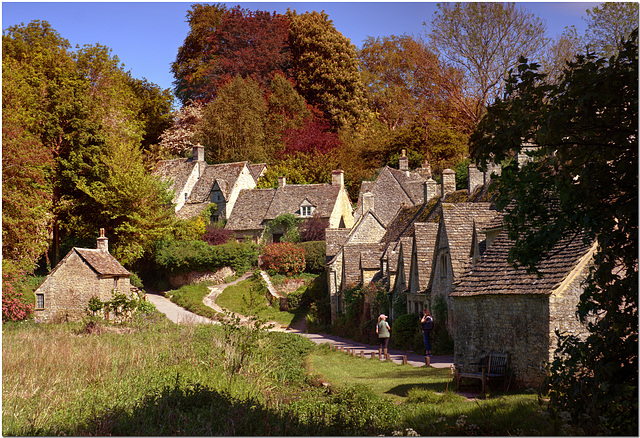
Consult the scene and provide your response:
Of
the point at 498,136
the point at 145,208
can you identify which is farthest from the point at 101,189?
the point at 498,136

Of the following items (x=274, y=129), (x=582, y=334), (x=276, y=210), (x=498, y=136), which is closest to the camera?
(x=498, y=136)

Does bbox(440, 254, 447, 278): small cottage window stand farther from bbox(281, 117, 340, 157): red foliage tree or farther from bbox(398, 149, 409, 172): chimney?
bbox(281, 117, 340, 157): red foliage tree

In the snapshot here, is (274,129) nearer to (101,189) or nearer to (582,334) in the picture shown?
(101,189)

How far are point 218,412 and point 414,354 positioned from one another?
1541 cm

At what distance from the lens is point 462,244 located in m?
25.7

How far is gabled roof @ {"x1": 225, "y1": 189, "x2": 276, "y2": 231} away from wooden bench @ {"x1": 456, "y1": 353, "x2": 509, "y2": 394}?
4070cm

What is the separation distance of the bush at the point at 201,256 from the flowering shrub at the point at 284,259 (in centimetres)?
223

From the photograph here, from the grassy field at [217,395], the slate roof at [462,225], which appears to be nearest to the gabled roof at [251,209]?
the slate roof at [462,225]

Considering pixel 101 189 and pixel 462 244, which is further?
pixel 101 189

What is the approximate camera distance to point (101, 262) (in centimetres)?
3869

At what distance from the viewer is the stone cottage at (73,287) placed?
3747 cm

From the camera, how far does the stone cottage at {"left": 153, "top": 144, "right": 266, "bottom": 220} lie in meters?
60.5

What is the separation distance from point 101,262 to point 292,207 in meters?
22.2

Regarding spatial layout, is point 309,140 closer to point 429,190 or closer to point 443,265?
point 429,190
